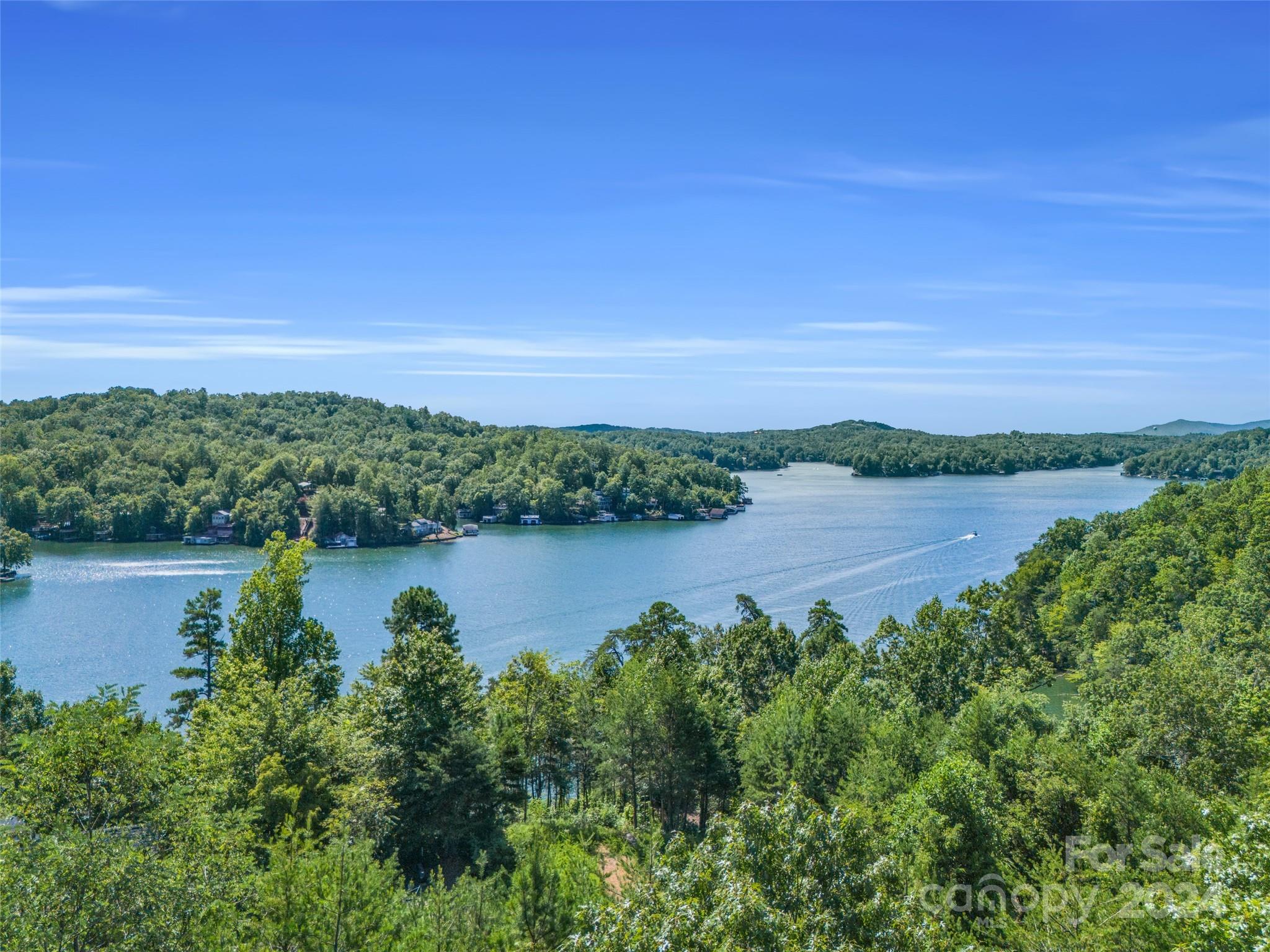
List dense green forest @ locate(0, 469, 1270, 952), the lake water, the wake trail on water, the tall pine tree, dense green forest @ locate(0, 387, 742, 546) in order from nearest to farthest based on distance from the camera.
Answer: dense green forest @ locate(0, 469, 1270, 952), the tall pine tree, the lake water, the wake trail on water, dense green forest @ locate(0, 387, 742, 546)

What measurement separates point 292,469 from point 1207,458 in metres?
133

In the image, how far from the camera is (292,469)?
8594cm

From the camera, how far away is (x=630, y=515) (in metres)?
97.6

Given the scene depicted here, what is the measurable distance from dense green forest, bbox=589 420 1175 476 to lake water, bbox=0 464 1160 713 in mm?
51793

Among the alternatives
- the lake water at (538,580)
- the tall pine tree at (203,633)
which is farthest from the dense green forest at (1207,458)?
the tall pine tree at (203,633)

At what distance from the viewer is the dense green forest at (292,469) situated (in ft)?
244

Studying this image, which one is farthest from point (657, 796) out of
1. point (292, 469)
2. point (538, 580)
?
point (292, 469)

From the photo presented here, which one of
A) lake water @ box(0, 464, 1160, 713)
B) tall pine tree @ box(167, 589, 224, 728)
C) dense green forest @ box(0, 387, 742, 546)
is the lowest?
lake water @ box(0, 464, 1160, 713)

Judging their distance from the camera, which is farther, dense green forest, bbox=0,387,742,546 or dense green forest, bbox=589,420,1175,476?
dense green forest, bbox=589,420,1175,476

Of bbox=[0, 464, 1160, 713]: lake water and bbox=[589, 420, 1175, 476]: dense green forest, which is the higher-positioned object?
bbox=[589, 420, 1175, 476]: dense green forest

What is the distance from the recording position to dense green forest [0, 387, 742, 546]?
244ft

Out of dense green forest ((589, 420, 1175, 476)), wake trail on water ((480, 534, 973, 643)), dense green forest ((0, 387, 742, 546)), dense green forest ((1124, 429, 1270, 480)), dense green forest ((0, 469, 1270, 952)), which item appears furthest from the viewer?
dense green forest ((589, 420, 1175, 476))

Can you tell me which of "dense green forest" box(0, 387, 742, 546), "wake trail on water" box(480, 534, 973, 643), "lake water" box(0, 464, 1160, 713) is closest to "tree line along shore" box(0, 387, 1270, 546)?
"dense green forest" box(0, 387, 742, 546)

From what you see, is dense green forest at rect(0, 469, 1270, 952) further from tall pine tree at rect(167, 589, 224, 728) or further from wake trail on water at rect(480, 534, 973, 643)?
wake trail on water at rect(480, 534, 973, 643)
